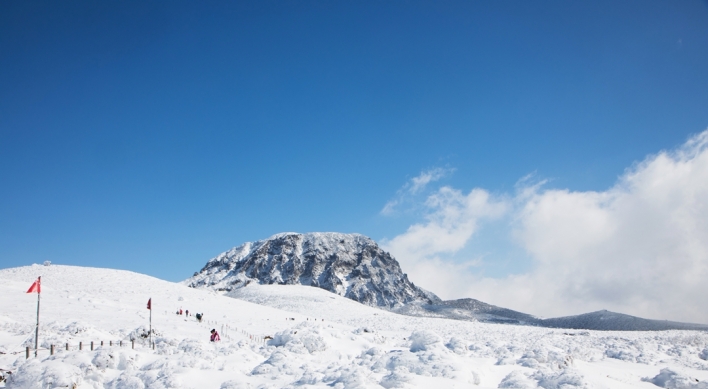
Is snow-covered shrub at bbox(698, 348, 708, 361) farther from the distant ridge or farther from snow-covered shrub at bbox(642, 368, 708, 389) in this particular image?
the distant ridge

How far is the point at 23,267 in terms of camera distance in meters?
64.4

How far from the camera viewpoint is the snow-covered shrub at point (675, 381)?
1508 cm

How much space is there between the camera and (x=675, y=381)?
1559cm

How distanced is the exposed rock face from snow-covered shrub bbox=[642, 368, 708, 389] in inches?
4074

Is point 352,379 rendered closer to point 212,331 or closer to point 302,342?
point 302,342

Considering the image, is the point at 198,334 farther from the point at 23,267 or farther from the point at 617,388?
the point at 23,267

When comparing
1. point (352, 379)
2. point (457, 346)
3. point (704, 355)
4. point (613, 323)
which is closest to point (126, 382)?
point (352, 379)

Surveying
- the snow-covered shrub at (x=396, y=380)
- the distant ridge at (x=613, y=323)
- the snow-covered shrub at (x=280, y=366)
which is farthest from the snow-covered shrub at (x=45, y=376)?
the distant ridge at (x=613, y=323)

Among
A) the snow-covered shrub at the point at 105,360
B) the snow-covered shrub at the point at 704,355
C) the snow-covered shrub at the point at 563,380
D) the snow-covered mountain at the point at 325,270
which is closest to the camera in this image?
the snow-covered shrub at the point at 563,380

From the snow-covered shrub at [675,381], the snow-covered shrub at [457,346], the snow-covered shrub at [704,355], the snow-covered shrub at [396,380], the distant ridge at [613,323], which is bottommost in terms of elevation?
the distant ridge at [613,323]

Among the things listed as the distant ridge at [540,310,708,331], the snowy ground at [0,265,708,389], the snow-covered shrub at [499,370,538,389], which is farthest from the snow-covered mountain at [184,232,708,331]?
the snow-covered shrub at [499,370,538,389]

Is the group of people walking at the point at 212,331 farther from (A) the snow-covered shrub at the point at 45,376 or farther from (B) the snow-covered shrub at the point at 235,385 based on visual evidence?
(B) the snow-covered shrub at the point at 235,385

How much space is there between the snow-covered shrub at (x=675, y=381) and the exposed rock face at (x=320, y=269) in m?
103

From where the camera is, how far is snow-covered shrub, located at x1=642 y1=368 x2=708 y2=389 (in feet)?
49.5
